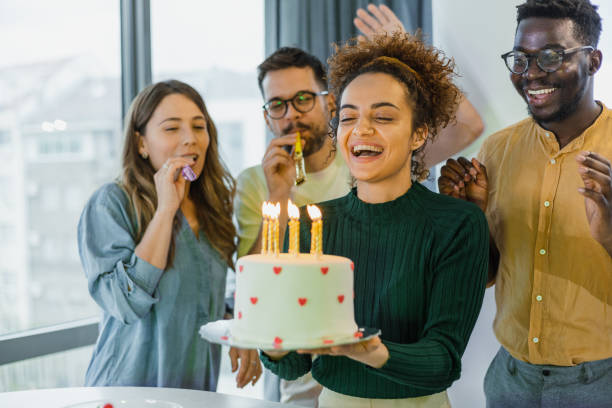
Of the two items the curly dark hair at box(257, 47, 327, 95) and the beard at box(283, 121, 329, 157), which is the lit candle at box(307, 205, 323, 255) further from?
the curly dark hair at box(257, 47, 327, 95)

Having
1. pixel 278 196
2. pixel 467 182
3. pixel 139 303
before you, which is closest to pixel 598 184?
pixel 467 182

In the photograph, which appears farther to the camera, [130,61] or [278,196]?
[130,61]

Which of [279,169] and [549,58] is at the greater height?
[549,58]

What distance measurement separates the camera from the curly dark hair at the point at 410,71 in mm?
1490

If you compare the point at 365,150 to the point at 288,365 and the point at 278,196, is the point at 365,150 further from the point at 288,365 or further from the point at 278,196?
the point at 278,196

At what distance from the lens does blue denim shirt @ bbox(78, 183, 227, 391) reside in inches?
73.7

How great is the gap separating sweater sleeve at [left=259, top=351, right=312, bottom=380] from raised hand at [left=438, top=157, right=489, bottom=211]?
0.68m

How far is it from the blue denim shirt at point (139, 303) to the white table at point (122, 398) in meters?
0.31

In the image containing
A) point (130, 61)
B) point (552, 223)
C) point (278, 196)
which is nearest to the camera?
point (552, 223)

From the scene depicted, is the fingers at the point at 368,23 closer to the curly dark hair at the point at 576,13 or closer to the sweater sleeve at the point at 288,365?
the curly dark hair at the point at 576,13

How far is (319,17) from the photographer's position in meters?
2.92

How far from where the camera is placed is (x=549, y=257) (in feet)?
5.63

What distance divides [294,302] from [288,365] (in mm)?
351

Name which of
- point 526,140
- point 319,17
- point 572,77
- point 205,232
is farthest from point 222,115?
point 572,77
